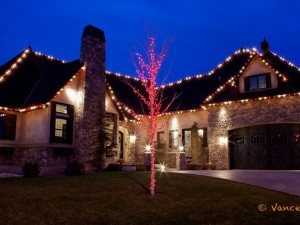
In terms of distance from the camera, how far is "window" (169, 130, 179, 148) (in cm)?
2489

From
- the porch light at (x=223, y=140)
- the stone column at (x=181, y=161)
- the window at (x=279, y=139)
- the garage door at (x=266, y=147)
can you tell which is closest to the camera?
the garage door at (x=266, y=147)

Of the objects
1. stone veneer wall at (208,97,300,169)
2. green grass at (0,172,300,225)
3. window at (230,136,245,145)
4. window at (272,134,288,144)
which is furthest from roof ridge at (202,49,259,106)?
green grass at (0,172,300,225)

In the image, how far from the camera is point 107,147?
1864cm

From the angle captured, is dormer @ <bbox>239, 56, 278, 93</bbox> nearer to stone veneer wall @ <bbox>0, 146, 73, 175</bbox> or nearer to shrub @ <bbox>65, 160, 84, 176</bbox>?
shrub @ <bbox>65, 160, 84, 176</bbox>

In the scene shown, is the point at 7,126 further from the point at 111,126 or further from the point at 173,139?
the point at 173,139

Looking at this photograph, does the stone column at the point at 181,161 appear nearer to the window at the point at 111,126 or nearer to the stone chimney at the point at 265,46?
the window at the point at 111,126

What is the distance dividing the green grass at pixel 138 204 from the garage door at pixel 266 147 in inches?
357

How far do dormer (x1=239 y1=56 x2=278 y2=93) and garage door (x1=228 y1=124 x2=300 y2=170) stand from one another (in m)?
2.49

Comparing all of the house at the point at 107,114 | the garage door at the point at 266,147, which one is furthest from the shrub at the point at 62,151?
the garage door at the point at 266,147

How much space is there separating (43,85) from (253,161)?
13.9 meters

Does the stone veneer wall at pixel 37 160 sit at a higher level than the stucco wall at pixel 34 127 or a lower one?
lower

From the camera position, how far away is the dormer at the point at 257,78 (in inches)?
782

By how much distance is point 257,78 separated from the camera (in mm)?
20500

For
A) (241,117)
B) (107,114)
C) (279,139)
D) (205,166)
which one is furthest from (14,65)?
(279,139)
